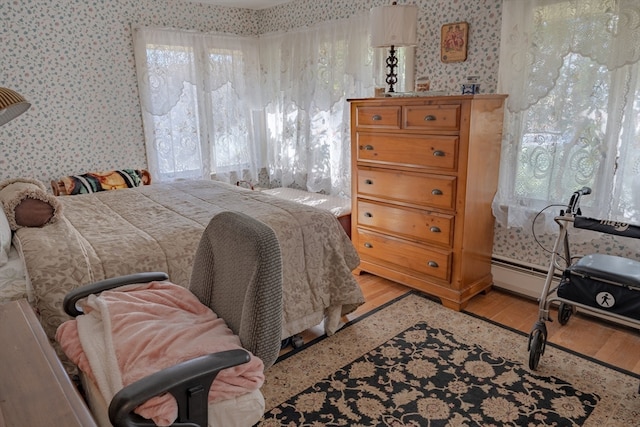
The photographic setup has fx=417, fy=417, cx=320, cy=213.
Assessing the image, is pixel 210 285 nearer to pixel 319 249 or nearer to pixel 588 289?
pixel 319 249

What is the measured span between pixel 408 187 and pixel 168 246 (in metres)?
1.70

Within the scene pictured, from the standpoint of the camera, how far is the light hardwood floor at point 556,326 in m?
2.37

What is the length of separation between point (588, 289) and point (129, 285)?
209 cm

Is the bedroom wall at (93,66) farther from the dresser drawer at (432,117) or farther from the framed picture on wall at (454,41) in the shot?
the dresser drawer at (432,117)

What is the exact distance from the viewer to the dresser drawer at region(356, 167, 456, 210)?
2.77 metres

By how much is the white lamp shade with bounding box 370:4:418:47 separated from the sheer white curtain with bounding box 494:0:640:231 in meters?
0.59

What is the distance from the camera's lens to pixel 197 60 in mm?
4266

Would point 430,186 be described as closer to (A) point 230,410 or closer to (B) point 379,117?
(B) point 379,117

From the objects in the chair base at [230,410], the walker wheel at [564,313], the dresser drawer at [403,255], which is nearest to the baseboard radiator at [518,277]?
the walker wheel at [564,313]

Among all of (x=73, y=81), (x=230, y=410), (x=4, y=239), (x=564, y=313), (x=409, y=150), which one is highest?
(x=73, y=81)

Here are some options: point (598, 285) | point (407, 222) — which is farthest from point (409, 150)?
point (598, 285)

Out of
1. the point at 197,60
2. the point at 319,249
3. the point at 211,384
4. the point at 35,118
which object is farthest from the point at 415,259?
the point at 35,118

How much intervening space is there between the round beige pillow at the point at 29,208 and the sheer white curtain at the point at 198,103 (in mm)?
1993

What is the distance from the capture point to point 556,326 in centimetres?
267
